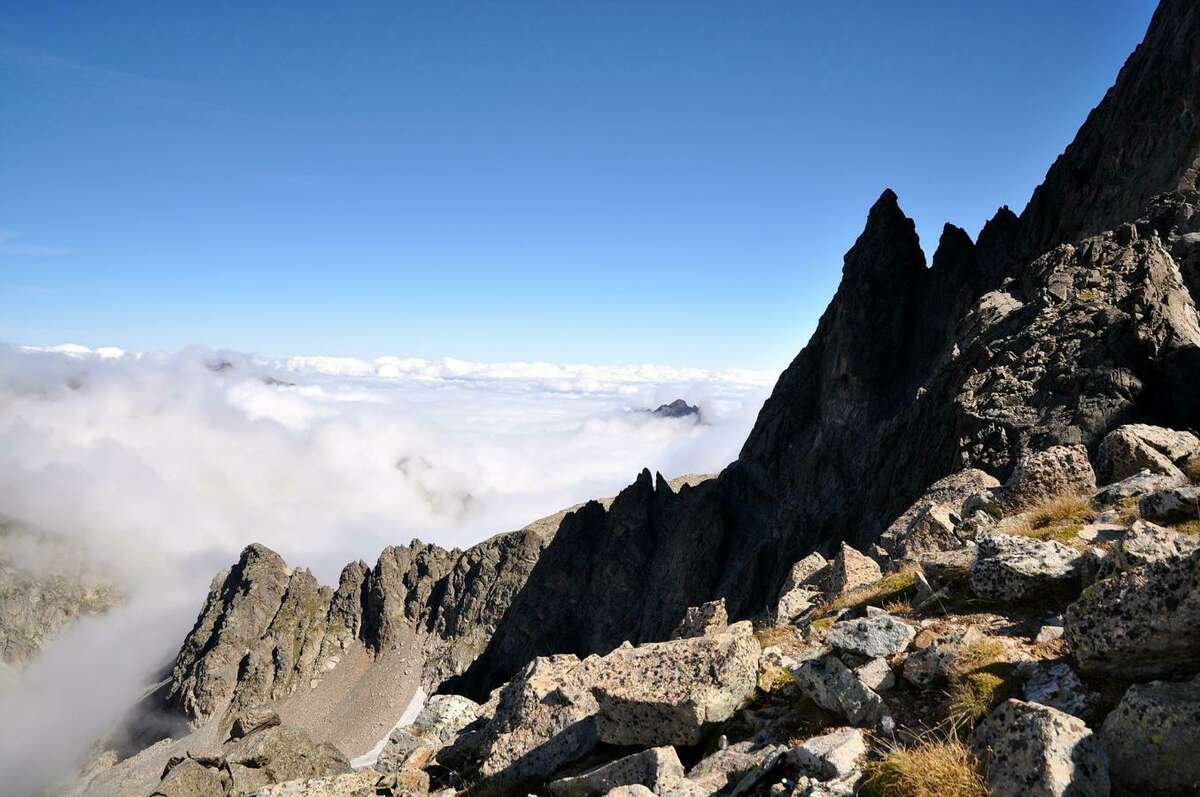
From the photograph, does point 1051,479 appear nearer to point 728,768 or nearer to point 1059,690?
point 1059,690

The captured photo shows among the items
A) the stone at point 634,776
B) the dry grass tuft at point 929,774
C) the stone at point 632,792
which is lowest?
the stone at point 634,776

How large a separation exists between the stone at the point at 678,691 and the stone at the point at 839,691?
3.88 feet

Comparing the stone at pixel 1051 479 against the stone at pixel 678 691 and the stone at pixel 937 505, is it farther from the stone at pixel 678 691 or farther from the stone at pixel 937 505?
the stone at pixel 678 691

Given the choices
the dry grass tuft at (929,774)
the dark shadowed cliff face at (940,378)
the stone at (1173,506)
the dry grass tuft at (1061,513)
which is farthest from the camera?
the dark shadowed cliff face at (940,378)

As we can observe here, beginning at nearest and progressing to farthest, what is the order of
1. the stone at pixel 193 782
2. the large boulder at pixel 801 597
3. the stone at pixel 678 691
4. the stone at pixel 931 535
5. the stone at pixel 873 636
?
the stone at pixel 873 636
the stone at pixel 678 691
the stone at pixel 931 535
the large boulder at pixel 801 597
the stone at pixel 193 782

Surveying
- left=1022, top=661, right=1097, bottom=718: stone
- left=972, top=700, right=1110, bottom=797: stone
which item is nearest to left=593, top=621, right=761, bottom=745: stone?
left=1022, top=661, right=1097, bottom=718: stone

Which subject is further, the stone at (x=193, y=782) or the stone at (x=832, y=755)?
the stone at (x=193, y=782)

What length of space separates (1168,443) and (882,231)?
91770mm

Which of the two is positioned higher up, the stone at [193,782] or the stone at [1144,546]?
the stone at [1144,546]

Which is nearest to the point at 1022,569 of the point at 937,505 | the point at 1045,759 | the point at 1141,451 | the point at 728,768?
the point at 1045,759

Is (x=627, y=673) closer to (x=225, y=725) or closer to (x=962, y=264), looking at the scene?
(x=962, y=264)

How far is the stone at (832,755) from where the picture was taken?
7.16 m

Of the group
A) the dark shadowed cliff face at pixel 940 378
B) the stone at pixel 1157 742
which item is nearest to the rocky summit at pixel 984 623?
the stone at pixel 1157 742

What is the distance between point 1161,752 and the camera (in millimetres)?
5754
